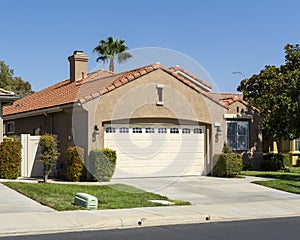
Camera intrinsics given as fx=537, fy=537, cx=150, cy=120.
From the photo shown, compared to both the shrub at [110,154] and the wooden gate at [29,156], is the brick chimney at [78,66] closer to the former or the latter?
the wooden gate at [29,156]

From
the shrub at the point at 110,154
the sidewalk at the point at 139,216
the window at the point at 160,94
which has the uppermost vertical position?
the window at the point at 160,94

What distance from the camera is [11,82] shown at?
184ft

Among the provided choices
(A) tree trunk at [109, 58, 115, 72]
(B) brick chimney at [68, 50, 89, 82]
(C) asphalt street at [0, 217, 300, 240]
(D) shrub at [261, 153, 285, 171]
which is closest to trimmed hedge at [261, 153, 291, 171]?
(D) shrub at [261, 153, 285, 171]

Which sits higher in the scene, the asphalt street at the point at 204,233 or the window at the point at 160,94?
the window at the point at 160,94

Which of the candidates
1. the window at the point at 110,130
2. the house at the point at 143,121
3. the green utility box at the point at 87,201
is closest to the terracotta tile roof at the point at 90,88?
the house at the point at 143,121

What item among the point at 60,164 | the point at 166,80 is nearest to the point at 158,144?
the point at 166,80

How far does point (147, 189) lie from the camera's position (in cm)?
1862

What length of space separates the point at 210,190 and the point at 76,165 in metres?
5.12

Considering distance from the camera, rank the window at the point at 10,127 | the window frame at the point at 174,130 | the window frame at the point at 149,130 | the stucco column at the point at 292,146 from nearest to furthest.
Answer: the window frame at the point at 149,130
the window frame at the point at 174,130
the window at the point at 10,127
the stucco column at the point at 292,146

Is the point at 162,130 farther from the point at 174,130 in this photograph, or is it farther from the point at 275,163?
the point at 275,163

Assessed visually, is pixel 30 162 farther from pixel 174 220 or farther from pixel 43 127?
pixel 174 220

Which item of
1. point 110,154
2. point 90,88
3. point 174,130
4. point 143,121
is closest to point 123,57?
point 90,88

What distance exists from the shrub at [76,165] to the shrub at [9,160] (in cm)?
197

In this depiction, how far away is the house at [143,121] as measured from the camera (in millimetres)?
21141
